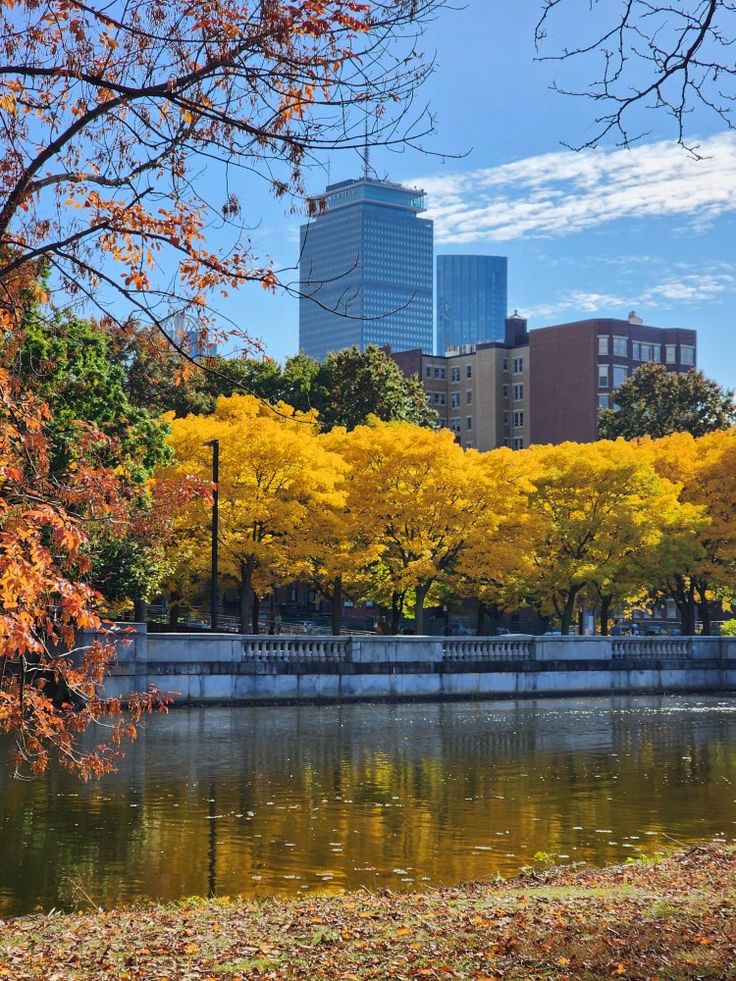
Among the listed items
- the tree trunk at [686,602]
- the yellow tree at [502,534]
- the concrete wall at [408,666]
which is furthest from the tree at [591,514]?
the tree trunk at [686,602]

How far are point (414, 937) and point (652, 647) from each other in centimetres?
4590


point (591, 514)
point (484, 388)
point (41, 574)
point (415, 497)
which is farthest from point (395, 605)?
point (484, 388)

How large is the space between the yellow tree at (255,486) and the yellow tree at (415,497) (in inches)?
111

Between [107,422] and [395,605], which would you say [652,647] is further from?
[107,422]

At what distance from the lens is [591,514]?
63.6 meters

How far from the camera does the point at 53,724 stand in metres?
11.7

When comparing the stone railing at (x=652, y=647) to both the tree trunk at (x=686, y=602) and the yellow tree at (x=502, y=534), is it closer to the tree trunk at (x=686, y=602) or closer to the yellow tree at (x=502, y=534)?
the yellow tree at (x=502, y=534)

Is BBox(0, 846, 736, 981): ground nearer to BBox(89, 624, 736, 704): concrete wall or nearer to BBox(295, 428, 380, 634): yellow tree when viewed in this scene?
BBox(89, 624, 736, 704): concrete wall

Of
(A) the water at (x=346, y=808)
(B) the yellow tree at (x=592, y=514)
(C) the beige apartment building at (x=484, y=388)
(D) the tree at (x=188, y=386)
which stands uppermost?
(C) the beige apartment building at (x=484, y=388)

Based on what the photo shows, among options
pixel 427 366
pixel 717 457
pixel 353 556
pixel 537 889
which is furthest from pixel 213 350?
pixel 427 366

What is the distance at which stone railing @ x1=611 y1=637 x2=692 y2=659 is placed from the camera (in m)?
53.9

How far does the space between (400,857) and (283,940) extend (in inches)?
270

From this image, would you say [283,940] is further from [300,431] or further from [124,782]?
[300,431]

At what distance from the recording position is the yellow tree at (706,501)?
6756cm
